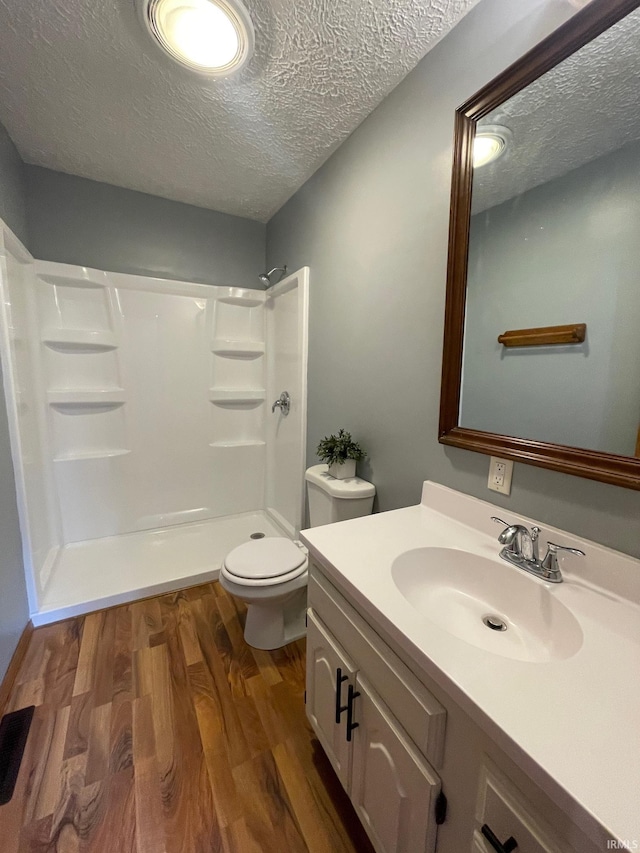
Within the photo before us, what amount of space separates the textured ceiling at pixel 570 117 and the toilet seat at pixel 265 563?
1535 mm

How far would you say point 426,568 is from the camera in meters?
0.96

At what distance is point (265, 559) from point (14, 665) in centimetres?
111

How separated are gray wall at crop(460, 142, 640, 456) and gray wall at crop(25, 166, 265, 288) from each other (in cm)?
202

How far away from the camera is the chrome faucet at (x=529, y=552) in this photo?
823 mm

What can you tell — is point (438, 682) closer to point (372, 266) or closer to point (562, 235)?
point (562, 235)

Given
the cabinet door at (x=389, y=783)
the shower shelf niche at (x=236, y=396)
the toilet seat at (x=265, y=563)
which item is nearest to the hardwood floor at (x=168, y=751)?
the cabinet door at (x=389, y=783)

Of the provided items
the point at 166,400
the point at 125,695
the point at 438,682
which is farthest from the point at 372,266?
the point at 125,695

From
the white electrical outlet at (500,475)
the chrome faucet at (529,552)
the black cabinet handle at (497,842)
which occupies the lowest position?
the black cabinet handle at (497,842)

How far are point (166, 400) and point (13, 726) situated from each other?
181cm

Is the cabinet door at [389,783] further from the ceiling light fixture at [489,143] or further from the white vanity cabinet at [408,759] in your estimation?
the ceiling light fixture at [489,143]

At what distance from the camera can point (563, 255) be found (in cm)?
88

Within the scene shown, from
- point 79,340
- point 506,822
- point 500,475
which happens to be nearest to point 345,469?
point 500,475

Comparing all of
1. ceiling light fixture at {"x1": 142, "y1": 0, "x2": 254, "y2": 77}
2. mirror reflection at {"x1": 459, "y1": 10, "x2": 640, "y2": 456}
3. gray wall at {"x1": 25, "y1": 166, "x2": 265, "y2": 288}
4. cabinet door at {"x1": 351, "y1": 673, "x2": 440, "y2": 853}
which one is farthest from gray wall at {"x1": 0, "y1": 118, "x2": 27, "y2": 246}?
cabinet door at {"x1": 351, "y1": 673, "x2": 440, "y2": 853}

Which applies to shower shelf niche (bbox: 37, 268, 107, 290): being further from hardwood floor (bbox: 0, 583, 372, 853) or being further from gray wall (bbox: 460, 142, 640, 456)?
gray wall (bbox: 460, 142, 640, 456)
